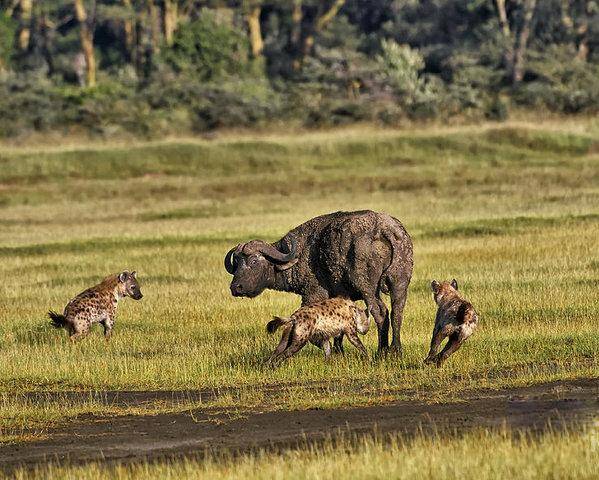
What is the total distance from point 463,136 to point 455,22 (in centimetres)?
4366

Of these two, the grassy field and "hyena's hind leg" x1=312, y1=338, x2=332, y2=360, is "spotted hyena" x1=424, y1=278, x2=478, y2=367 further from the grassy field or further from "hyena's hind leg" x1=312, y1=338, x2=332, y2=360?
"hyena's hind leg" x1=312, y1=338, x2=332, y2=360

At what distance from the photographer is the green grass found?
10797mm

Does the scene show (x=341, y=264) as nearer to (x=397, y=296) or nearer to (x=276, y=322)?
(x=397, y=296)

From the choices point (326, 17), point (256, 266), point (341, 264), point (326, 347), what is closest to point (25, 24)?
point (326, 17)

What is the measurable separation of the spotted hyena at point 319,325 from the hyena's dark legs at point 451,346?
1131 mm

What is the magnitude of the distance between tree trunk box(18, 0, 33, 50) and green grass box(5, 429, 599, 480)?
87887mm

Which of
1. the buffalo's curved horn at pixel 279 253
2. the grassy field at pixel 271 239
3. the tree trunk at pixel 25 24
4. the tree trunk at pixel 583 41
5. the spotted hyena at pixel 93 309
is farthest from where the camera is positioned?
the tree trunk at pixel 25 24

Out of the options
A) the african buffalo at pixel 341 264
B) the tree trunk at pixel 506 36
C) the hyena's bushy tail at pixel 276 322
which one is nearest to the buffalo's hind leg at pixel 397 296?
the african buffalo at pixel 341 264

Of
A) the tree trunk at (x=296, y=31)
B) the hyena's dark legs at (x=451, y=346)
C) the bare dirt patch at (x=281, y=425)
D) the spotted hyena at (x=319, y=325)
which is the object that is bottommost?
the bare dirt patch at (x=281, y=425)

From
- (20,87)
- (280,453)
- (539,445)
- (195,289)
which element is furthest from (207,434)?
(20,87)

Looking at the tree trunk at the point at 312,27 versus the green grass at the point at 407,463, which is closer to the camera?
the green grass at the point at 407,463

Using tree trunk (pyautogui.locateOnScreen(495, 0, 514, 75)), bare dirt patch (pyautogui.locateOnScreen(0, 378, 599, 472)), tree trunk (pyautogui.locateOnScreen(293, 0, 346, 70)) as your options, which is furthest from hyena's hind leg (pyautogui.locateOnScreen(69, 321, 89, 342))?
tree trunk (pyautogui.locateOnScreen(293, 0, 346, 70))

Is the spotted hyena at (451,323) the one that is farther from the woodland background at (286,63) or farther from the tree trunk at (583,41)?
the tree trunk at (583,41)

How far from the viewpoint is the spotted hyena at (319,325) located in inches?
636
